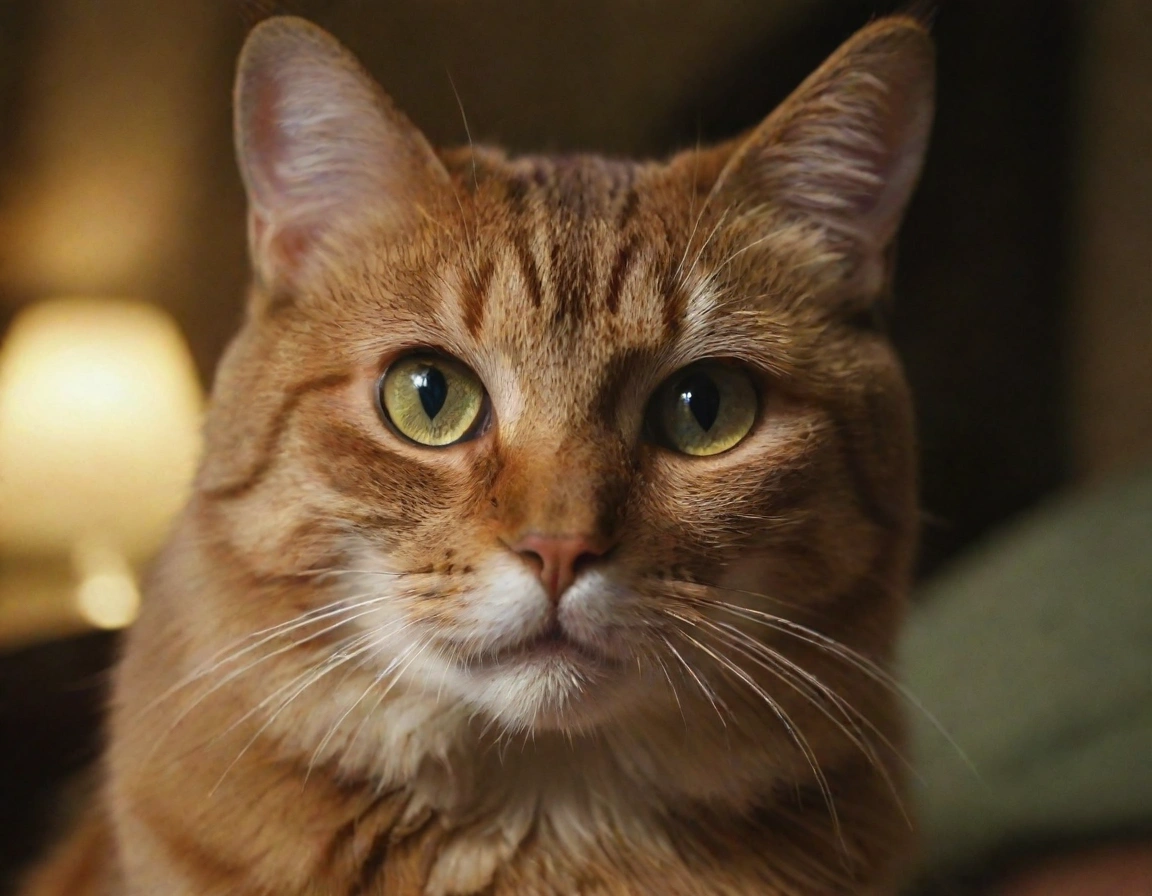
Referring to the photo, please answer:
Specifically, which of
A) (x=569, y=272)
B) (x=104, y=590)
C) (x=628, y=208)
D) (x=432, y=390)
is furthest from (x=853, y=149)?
(x=104, y=590)

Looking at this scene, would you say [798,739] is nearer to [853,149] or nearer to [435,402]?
[435,402]

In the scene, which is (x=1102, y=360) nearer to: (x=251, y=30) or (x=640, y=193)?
(x=640, y=193)

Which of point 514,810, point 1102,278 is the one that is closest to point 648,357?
point 514,810

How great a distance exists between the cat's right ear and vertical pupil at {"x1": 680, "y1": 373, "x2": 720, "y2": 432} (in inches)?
13.0

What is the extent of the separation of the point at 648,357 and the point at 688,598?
237mm

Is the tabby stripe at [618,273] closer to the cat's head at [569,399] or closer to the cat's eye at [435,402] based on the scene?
the cat's head at [569,399]

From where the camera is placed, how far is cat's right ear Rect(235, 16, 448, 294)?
0.96 meters

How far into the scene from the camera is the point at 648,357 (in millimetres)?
963

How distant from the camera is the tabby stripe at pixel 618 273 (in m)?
0.97

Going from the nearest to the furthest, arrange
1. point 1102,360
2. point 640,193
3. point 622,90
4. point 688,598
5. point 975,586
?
point 688,598 → point 640,193 → point 622,90 → point 1102,360 → point 975,586

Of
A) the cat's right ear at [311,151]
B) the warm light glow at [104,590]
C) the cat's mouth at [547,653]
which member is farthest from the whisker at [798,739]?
the warm light glow at [104,590]

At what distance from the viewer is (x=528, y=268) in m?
0.98

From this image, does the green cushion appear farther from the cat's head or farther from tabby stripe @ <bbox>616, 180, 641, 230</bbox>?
tabby stripe @ <bbox>616, 180, 641, 230</bbox>

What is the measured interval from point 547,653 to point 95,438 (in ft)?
2.08
